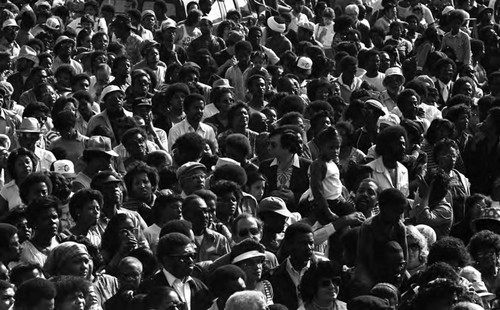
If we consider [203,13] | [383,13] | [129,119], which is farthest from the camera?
[383,13]

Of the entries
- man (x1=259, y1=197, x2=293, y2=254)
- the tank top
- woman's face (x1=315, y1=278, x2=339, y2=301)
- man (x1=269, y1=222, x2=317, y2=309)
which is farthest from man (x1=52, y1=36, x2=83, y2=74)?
woman's face (x1=315, y1=278, x2=339, y2=301)

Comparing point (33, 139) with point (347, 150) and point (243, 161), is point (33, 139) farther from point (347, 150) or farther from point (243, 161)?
point (347, 150)

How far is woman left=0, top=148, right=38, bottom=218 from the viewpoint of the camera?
39.9 ft

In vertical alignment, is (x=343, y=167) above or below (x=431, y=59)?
above

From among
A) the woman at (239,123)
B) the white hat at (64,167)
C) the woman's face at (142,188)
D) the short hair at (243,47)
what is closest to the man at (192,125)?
the woman at (239,123)

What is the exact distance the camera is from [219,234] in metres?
11.6

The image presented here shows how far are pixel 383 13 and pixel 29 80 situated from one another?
733 centimetres

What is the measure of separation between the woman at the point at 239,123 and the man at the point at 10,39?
4.10 meters

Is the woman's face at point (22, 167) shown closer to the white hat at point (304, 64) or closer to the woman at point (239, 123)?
the woman at point (239, 123)

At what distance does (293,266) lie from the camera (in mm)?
10953

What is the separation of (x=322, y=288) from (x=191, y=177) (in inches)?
103

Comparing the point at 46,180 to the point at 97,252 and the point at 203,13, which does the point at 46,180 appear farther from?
the point at 203,13

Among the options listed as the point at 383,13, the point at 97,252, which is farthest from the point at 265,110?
the point at 383,13

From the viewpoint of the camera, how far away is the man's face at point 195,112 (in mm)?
14656
